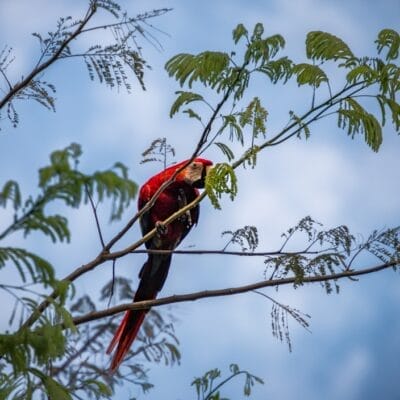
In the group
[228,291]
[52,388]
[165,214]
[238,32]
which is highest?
[165,214]

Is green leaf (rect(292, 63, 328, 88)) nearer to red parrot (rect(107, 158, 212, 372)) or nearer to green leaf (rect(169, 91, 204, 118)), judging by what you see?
green leaf (rect(169, 91, 204, 118))

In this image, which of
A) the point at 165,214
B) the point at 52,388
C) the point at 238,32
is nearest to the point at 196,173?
the point at 165,214

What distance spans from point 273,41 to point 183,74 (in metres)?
0.29

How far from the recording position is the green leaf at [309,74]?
103 inches

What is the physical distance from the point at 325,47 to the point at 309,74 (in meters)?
0.10

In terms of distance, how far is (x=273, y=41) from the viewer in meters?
2.42

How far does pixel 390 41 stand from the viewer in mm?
2600

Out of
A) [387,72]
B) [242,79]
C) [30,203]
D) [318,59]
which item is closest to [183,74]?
[242,79]

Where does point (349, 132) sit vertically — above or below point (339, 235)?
above

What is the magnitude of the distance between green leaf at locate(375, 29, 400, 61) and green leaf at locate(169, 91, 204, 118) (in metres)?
0.60

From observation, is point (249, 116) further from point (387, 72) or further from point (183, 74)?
point (387, 72)

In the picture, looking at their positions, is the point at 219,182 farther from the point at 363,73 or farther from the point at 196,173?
the point at 196,173

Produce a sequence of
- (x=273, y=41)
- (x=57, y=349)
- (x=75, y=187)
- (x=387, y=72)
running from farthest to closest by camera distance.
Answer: (x=387, y=72) → (x=273, y=41) → (x=57, y=349) → (x=75, y=187)

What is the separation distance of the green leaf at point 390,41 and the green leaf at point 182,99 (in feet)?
1.98
